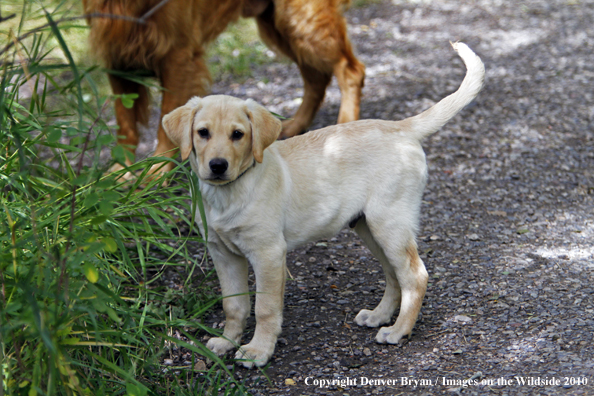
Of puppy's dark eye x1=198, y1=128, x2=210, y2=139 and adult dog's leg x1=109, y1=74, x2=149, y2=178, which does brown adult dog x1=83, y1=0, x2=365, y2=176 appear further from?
puppy's dark eye x1=198, y1=128, x2=210, y2=139

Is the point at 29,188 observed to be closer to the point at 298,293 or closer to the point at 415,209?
the point at 298,293

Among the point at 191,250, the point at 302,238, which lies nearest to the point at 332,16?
the point at 191,250

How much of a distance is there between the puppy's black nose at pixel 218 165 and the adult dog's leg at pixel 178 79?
1730mm

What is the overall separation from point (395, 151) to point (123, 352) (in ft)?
4.43

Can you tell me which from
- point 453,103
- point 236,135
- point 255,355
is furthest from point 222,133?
point 453,103

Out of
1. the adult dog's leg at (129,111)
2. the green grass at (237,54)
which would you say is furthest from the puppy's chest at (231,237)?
the green grass at (237,54)

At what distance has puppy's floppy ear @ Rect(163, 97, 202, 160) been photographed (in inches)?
97.6

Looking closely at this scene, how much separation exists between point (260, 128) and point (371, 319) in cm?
103

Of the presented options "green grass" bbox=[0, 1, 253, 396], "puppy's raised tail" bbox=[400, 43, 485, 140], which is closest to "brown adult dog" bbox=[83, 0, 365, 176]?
"green grass" bbox=[0, 1, 253, 396]

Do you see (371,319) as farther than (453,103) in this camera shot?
Yes

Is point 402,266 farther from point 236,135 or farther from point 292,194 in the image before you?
point 236,135

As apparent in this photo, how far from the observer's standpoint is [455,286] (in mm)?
3137

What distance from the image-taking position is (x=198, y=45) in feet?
13.8

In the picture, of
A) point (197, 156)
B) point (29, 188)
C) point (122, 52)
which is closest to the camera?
point (197, 156)
